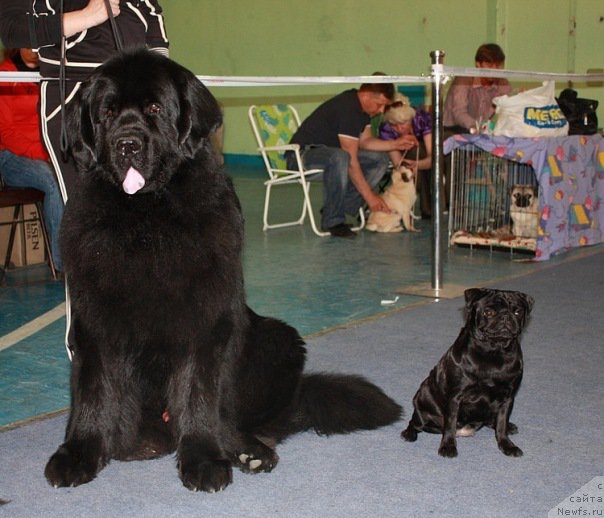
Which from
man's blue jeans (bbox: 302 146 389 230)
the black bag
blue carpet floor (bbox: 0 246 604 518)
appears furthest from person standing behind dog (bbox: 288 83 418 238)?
blue carpet floor (bbox: 0 246 604 518)

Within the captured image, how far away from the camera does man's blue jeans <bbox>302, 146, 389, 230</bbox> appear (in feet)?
24.2

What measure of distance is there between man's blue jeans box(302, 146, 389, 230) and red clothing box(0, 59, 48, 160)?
2.54 meters

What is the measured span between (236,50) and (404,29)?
3075 millimetres

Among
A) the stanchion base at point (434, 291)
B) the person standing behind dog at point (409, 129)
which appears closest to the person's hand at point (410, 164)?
the person standing behind dog at point (409, 129)

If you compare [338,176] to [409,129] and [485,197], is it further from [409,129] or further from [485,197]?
[485,197]

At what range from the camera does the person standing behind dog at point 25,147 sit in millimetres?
5586

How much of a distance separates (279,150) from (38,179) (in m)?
2.50

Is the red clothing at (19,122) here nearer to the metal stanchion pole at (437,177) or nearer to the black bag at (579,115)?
the metal stanchion pole at (437,177)

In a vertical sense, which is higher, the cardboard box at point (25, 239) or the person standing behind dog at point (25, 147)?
the person standing behind dog at point (25, 147)

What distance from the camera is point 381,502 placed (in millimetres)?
2373

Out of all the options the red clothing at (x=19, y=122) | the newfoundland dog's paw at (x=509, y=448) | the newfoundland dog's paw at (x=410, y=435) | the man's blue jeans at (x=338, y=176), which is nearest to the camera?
the newfoundland dog's paw at (x=509, y=448)

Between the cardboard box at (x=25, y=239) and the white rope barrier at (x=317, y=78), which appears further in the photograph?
the cardboard box at (x=25, y=239)

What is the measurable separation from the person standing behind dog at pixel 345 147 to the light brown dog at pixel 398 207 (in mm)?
78

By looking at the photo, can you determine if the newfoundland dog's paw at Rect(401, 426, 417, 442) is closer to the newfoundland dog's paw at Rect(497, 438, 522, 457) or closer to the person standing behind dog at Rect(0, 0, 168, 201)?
the newfoundland dog's paw at Rect(497, 438, 522, 457)
